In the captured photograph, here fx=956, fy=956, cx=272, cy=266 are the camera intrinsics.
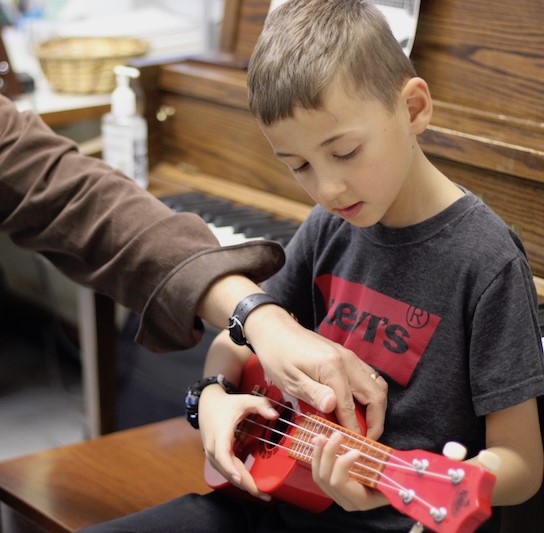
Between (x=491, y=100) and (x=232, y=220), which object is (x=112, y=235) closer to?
(x=232, y=220)

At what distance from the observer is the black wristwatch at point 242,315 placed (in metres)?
1.12

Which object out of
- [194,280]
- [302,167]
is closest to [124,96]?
[194,280]

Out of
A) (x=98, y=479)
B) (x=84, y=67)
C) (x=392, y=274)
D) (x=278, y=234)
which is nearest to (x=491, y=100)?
(x=278, y=234)

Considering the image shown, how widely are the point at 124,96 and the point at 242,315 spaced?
885 mm

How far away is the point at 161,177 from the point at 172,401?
489 mm

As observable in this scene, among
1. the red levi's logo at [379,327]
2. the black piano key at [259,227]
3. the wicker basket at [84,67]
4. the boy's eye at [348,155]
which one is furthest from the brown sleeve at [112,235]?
the wicker basket at [84,67]

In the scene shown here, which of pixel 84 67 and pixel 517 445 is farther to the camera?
pixel 84 67

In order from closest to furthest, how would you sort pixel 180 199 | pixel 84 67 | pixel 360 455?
pixel 360 455 → pixel 180 199 → pixel 84 67

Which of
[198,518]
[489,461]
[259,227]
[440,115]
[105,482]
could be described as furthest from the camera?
[259,227]

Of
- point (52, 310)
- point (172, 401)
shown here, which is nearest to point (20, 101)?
point (172, 401)

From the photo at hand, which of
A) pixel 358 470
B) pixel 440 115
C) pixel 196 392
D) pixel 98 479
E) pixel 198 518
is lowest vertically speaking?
pixel 98 479

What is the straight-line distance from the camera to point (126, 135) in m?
1.83

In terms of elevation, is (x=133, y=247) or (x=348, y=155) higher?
(x=348, y=155)

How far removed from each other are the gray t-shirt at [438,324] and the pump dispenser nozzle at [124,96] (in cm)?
82
